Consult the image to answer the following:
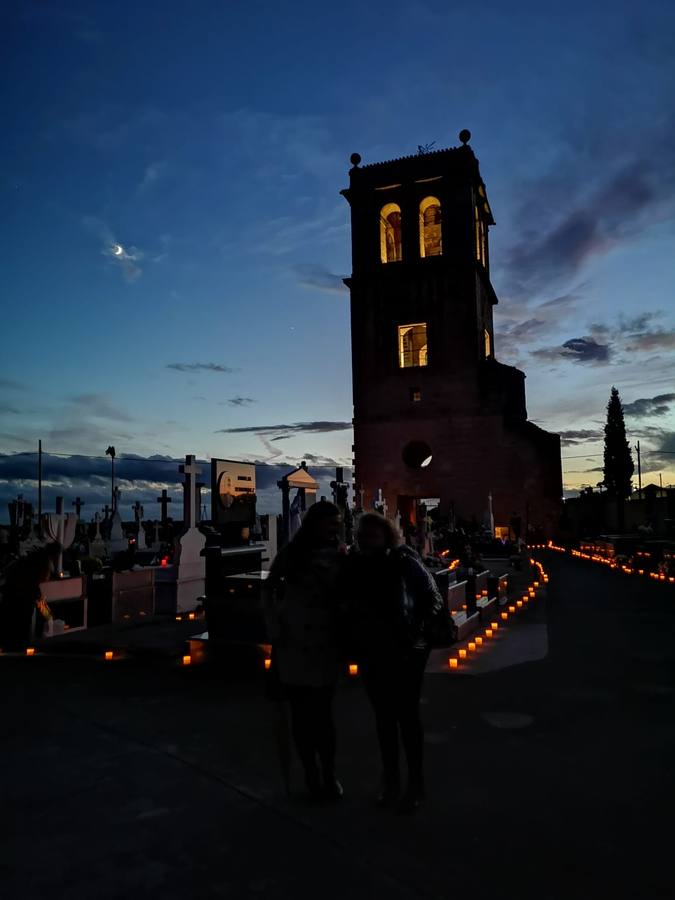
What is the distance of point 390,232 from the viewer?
41.5 meters

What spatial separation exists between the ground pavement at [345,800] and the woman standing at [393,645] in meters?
0.28

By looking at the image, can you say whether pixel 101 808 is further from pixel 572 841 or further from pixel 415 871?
pixel 572 841

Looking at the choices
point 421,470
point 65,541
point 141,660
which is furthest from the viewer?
point 421,470

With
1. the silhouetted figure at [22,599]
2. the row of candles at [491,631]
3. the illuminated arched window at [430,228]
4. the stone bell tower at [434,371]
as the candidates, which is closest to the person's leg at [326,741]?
the row of candles at [491,631]

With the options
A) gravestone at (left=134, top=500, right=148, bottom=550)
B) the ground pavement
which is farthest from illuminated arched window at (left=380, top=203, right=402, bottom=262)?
the ground pavement

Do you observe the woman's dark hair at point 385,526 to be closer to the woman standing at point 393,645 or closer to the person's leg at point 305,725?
the woman standing at point 393,645

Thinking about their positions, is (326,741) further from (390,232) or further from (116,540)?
(390,232)

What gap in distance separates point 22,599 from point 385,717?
685 cm

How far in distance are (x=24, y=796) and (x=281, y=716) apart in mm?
1718

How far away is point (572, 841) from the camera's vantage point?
10.6 feet

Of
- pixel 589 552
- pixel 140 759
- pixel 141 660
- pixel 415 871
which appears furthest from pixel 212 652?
pixel 589 552

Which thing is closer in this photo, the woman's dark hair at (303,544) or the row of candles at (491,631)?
the woman's dark hair at (303,544)

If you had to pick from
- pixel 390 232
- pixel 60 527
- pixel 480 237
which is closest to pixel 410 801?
pixel 60 527

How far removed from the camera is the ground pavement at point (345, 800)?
2922mm
